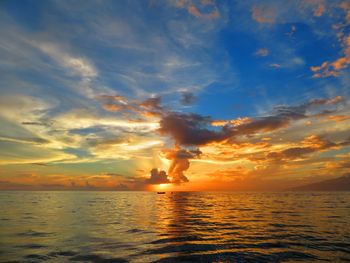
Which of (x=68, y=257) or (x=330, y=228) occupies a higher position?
(x=330, y=228)

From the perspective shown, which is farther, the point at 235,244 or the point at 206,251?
the point at 235,244

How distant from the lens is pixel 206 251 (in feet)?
79.7

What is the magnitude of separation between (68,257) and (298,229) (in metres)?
30.1

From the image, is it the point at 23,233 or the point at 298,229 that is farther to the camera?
the point at 298,229

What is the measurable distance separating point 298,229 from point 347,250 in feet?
41.7

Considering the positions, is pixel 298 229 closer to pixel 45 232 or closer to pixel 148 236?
pixel 148 236

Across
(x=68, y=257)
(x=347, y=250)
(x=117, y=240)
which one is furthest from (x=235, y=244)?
(x=68, y=257)

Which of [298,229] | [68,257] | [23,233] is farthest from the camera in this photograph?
[298,229]

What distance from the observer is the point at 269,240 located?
1137 inches

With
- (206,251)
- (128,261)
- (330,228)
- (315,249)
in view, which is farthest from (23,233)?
(330,228)

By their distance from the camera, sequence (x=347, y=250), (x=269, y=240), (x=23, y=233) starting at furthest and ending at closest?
(x=23, y=233) < (x=269, y=240) < (x=347, y=250)

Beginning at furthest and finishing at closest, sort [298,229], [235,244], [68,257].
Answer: [298,229] → [235,244] → [68,257]

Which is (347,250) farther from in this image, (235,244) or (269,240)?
(235,244)

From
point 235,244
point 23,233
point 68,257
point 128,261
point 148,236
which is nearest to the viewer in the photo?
point 128,261
